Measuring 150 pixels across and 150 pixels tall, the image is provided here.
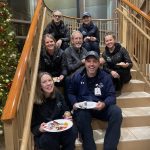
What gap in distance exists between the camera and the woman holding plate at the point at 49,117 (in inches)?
112

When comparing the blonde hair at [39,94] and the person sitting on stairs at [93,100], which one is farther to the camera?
the person sitting on stairs at [93,100]

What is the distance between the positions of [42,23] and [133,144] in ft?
8.48

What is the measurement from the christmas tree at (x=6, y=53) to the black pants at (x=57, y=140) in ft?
7.71

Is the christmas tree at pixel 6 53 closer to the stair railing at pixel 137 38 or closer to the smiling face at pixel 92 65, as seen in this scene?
the stair railing at pixel 137 38

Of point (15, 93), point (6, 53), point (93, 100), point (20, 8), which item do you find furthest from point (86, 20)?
point (20, 8)

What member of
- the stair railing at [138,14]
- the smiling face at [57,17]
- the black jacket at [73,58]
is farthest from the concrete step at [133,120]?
the smiling face at [57,17]

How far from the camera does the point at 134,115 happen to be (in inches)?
145

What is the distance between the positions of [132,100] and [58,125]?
1.47m

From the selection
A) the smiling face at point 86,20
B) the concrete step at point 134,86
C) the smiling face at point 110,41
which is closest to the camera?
the smiling face at point 110,41

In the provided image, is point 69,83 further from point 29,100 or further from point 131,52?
point 131,52

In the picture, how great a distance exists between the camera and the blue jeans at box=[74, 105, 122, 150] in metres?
3.11

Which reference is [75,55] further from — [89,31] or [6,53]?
[6,53]

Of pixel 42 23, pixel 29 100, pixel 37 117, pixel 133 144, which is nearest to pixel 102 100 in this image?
pixel 133 144

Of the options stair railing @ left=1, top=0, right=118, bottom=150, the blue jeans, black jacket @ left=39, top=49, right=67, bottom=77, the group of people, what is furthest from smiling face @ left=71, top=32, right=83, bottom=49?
the blue jeans
